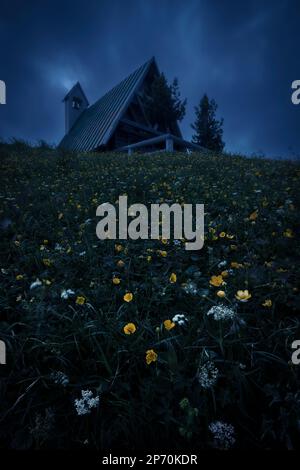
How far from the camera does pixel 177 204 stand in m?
3.93

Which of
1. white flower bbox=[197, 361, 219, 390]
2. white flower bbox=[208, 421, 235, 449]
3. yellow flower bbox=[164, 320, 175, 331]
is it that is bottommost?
white flower bbox=[208, 421, 235, 449]

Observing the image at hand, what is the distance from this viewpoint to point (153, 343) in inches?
60.2

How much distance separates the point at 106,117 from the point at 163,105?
549 cm

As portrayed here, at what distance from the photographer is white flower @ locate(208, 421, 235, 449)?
3.64ft

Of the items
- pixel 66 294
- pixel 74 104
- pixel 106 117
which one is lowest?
pixel 66 294

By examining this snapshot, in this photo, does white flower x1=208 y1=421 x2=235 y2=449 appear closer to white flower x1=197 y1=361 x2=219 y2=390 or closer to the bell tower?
white flower x1=197 y1=361 x2=219 y2=390

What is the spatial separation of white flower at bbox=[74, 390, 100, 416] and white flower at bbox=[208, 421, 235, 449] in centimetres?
56

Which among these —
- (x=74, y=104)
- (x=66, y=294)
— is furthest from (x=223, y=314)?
(x=74, y=104)

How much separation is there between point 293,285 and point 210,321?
28.6 inches

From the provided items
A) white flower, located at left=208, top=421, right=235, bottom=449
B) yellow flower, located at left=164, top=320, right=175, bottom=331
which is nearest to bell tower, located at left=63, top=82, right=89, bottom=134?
yellow flower, located at left=164, top=320, right=175, bottom=331

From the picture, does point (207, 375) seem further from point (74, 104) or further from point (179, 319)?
point (74, 104)

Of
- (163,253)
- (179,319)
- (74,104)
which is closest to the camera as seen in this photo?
(179,319)

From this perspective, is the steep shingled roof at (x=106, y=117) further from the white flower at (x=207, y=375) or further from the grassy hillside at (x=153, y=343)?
the white flower at (x=207, y=375)
